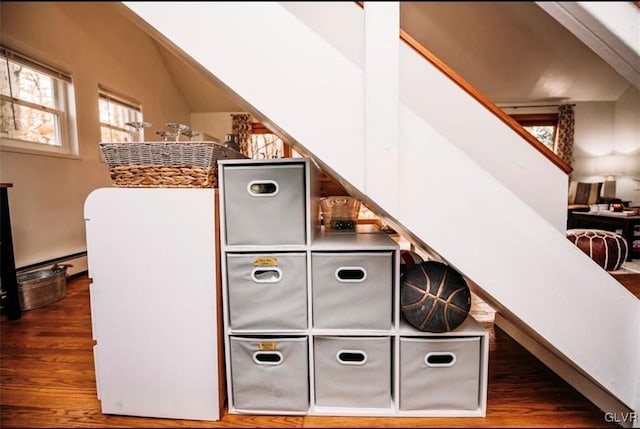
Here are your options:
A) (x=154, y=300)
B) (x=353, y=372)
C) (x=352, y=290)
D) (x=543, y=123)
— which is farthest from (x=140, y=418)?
(x=543, y=123)

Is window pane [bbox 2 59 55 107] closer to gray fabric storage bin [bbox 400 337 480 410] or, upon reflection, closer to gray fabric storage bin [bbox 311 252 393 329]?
gray fabric storage bin [bbox 311 252 393 329]

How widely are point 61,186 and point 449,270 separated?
3.04 metres

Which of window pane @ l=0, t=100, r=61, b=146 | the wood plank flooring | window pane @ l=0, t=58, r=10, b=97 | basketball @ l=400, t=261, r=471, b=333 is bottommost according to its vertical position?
the wood plank flooring

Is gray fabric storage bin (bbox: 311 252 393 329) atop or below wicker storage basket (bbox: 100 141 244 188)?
below

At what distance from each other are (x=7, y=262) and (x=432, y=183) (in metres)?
2.52

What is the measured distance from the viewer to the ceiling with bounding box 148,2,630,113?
1.69ft

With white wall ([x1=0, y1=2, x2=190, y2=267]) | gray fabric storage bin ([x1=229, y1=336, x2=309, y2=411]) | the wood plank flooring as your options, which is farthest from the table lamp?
white wall ([x1=0, y1=2, x2=190, y2=267])

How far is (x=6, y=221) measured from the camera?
1.87m

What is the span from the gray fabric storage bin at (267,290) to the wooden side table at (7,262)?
178 cm

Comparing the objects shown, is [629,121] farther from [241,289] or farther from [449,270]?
[241,289]

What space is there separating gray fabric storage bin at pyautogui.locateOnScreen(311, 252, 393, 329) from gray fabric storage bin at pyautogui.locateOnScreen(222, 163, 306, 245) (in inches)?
5.4

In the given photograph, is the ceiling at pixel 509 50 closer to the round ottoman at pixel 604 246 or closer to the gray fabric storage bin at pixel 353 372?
the gray fabric storage bin at pixel 353 372

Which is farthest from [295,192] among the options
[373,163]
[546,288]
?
[546,288]

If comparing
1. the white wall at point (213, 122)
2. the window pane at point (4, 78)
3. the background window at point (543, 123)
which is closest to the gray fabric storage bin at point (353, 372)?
the window pane at point (4, 78)
